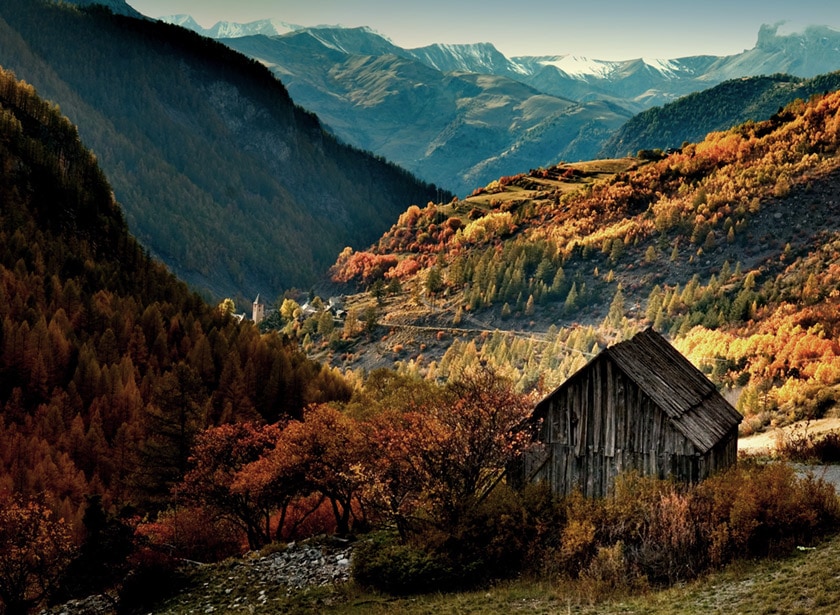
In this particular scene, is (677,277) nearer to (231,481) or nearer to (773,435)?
(773,435)

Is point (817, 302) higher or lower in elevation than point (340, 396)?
higher

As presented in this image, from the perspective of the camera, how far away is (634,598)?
24.3 m

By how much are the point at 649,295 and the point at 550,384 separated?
1777 inches

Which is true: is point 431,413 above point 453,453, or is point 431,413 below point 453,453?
above

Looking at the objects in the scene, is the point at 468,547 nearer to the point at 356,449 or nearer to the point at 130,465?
the point at 356,449

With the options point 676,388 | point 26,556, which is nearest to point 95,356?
point 26,556

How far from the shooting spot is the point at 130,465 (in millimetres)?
78875

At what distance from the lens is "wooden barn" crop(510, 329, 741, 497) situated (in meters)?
33.2

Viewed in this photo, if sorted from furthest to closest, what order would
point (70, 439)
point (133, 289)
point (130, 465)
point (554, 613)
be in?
point (133, 289), point (70, 439), point (130, 465), point (554, 613)


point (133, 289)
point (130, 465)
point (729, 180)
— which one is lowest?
point (130, 465)

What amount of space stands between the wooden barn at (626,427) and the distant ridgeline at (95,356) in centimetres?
3774

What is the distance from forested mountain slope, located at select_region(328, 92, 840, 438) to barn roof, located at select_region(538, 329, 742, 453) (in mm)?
45331

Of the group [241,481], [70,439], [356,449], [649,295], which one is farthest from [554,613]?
[649,295]

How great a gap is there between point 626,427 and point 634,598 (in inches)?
432
